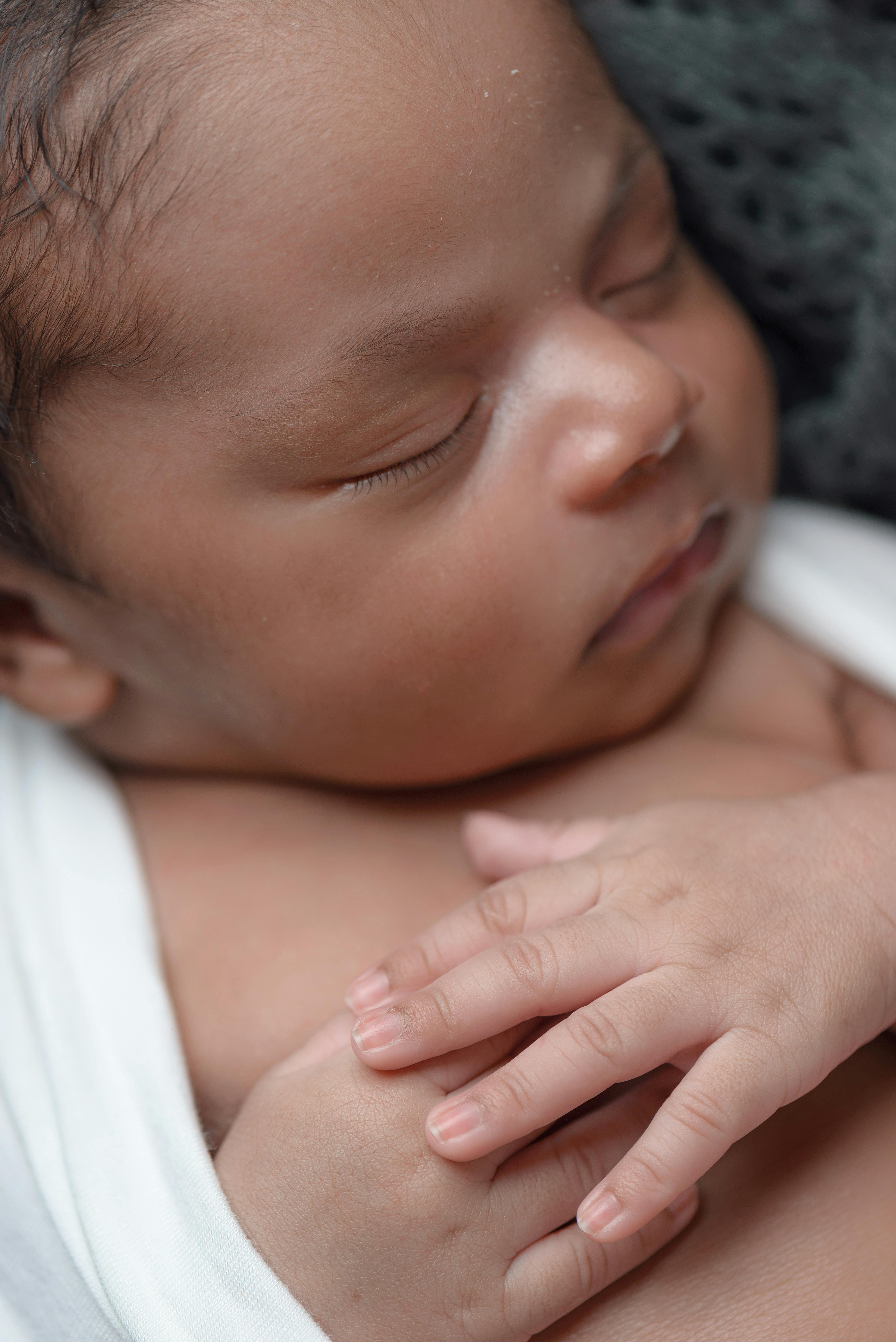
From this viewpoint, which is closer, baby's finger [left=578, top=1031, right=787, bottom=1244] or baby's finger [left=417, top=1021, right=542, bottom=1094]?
baby's finger [left=578, top=1031, right=787, bottom=1244]

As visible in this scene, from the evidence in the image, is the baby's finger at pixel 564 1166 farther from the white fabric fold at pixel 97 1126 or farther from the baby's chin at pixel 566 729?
the baby's chin at pixel 566 729

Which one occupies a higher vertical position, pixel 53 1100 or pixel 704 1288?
pixel 53 1100

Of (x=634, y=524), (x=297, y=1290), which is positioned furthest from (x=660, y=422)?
(x=297, y=1290)

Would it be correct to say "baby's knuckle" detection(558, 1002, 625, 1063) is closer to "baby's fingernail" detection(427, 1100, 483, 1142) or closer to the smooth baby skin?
"baby's fingernail" detection(427, 1100, 483, 1142)

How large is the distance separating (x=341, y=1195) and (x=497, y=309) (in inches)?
27.0

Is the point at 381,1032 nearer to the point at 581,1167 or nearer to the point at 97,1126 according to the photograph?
the point at 581,1167

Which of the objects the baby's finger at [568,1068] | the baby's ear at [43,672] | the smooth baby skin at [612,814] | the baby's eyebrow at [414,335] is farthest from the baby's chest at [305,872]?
the baby's eyebrow at [414,335]

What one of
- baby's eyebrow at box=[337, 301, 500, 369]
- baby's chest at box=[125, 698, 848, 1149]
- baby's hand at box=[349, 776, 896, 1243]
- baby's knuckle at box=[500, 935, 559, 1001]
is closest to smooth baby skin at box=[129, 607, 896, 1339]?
baby's chest at box=[125, 698, 848, 1149]

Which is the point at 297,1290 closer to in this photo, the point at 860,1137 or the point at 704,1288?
the point at 704,1288

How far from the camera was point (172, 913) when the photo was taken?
1.13 meters

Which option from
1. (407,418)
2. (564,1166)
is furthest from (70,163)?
(564,1166)

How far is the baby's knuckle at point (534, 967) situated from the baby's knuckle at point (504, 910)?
5 centimetres

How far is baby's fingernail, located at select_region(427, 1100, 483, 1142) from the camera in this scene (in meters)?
0.78

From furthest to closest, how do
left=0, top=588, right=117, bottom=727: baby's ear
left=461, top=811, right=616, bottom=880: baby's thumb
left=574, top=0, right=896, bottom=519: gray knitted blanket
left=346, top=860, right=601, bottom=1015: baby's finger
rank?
left=574, top=0, right=896, bottom=519: gray knitted blanket → left=0, top=588, right=117, bottom=727: baby's ear → left=461, top=811, right=616, bottom=880: baby's thumb → left=346, top=860, right=601, bottom=1015: baby's finger
